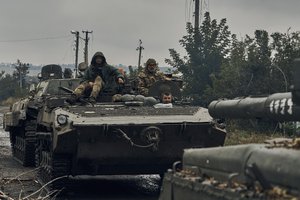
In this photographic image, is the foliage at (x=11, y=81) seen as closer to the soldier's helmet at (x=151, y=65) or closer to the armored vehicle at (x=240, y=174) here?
the soldier's helmet at (x=151, y=65)

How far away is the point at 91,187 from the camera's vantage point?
39.9 feet

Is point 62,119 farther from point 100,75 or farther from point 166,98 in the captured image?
point 100,75

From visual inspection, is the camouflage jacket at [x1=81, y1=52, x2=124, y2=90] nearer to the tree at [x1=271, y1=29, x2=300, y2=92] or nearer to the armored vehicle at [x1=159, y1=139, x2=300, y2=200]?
the armored vehicle at [x1=159, y1=139, x2=300, y2=200]

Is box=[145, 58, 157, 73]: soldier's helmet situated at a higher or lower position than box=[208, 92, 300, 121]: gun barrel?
higher

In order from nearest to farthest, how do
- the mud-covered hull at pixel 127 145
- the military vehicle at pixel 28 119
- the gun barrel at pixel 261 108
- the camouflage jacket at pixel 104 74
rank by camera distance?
the gun barrel at pixel 261 108 < the mud-covered hull at pixel 127 145 < the camouflage jacket at pixel 104 74 < the military vehicle at pixel 28 119

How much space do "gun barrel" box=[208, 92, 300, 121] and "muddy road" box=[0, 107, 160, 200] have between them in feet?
14.8

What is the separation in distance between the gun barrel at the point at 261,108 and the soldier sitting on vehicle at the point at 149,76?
7.43 meters

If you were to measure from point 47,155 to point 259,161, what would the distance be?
7400 mm

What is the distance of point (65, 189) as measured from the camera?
35.3 feet

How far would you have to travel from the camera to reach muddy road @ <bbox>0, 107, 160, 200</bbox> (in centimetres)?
1078

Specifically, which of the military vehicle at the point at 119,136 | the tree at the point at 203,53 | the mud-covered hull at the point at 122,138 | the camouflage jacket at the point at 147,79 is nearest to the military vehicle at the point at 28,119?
the camouflage jacket at the point at 147,79

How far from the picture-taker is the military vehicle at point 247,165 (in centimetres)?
424

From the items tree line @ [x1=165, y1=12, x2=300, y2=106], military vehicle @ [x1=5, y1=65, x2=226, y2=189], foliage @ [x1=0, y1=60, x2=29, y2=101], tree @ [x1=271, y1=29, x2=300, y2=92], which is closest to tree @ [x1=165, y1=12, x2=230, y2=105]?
tree line @ [x1=165, y1=12, x2=300, y2=106]

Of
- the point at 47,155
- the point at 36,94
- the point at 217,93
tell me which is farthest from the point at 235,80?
the point at 47,155
